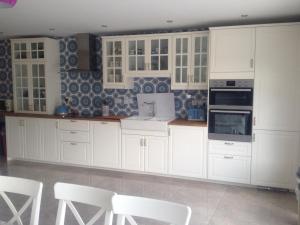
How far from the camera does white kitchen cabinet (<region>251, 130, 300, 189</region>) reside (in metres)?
3.83

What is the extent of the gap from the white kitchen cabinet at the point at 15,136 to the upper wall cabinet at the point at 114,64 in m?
1.69

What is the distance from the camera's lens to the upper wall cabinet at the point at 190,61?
14.5ft

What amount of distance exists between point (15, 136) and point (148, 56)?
277 centimetres

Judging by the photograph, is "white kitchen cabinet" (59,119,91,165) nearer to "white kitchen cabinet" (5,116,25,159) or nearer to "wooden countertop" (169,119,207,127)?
"white kitchen cabinet" (5,116,25,159)

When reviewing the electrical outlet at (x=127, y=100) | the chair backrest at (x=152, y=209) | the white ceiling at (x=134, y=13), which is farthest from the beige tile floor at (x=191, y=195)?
the white ceiling at (x=134, y=13)

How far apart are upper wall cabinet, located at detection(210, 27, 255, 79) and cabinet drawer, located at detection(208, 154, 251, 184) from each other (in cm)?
110

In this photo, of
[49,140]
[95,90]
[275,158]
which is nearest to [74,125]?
[49,140]

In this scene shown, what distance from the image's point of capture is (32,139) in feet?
17.2

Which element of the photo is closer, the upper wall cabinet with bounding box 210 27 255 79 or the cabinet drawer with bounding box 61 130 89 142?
the upper wall cabinet with bounding box 210 27 255 79

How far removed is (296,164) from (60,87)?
4119 millimetres

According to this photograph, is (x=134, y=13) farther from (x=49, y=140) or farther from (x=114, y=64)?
(x=49, y=140)

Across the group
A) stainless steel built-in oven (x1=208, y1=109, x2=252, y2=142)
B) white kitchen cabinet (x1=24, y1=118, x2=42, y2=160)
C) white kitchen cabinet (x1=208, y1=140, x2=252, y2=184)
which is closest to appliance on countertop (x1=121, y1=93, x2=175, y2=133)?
stainless steel built-in oven (x1=208, y1=109, x2=252, y2=142)

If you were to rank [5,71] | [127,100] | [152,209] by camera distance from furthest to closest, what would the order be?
[5,71]
[127,100]
[152,209]

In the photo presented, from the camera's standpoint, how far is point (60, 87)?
5648 millimetres
